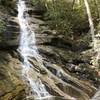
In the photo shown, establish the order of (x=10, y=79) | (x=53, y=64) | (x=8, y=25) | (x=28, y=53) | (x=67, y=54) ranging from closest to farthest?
(x=10, y=79) → (x=53, y=64) → (x=28, y=53) → (x=67, y=54) → (x=8, y=25)

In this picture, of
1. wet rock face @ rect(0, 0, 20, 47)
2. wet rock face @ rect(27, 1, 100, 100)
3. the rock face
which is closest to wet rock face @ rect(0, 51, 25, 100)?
the rock face

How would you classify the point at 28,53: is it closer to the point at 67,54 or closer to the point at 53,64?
the point at 53,64

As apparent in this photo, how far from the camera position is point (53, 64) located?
16141 mm

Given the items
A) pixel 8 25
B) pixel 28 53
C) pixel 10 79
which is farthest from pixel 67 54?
pixel 10 79

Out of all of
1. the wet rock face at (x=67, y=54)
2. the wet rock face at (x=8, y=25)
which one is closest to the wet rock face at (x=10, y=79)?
the wet rock face at (x=8, y=25)

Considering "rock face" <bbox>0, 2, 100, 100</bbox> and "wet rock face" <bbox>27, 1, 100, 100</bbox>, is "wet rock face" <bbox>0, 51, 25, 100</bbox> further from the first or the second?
"wet rock face" <bbox>27, 1, 100, 100</bbox>

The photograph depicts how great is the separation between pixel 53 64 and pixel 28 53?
1860mm

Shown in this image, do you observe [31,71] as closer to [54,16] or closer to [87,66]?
[87,66]

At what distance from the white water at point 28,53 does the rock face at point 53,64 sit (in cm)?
30

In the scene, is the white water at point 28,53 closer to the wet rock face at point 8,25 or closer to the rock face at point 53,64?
the rock face at point 53,64

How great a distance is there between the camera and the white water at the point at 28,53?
13.2 m

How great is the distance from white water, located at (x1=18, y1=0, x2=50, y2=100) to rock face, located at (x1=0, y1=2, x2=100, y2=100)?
11.7 inches

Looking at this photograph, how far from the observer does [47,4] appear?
840 inches

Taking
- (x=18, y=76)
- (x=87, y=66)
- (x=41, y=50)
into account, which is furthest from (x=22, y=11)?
(x=18, y=76)
